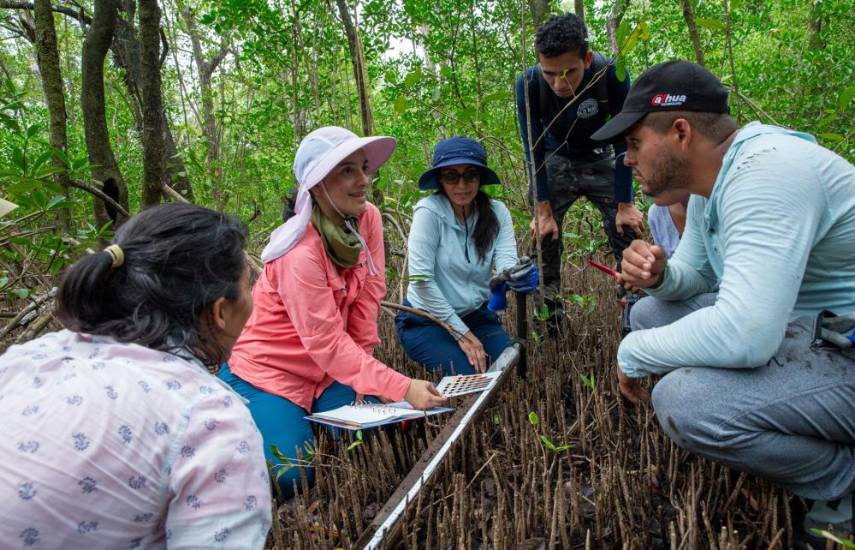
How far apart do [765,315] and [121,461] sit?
1.38 meters

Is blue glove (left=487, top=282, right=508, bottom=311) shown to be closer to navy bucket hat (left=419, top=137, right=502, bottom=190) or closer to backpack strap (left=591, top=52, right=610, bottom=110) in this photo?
navy bucket hat (left=419, top=137, right=502, bottom=190)

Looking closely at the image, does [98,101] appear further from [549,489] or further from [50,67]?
[549,489]

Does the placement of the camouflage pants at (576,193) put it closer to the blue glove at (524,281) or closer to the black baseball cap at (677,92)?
the blue glove at (524,281)

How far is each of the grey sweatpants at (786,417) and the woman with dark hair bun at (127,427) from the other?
3.70 feet

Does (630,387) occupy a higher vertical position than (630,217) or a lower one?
lower

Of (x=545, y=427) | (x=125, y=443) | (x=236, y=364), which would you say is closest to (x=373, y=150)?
(x=236, y=364)

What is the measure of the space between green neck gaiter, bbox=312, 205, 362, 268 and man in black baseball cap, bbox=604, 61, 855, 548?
119 cm

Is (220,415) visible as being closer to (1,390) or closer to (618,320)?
(1,390)

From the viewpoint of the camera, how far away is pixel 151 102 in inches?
103

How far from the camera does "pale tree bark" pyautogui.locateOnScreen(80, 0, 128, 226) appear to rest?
2795mm

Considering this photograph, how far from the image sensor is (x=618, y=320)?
3.32 meters

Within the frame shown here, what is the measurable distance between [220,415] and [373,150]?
1.70 meters

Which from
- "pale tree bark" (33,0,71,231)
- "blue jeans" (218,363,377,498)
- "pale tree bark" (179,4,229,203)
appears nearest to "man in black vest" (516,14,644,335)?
"blue jeans" (218,363,377,498)

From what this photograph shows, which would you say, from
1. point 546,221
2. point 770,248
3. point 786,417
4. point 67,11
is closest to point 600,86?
point 546,221
